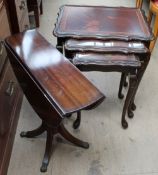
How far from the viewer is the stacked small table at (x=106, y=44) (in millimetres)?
1381

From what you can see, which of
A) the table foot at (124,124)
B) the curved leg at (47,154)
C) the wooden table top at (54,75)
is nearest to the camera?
the wooden table top at (54,75)

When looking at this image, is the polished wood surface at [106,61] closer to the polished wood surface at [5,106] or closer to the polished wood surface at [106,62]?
the polished wood surface at [106,62]

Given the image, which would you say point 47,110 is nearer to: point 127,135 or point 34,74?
point 34,74

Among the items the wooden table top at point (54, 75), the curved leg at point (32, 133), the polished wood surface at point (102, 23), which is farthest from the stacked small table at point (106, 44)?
the curved leg at point (32, 133)

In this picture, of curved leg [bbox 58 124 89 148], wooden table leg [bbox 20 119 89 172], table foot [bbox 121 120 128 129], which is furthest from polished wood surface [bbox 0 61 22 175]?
table foot [bbox 121 120 128 129]

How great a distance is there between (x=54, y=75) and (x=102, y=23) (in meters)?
0.56

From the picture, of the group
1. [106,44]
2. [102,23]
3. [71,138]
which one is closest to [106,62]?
[106,44]

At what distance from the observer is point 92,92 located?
113 cm

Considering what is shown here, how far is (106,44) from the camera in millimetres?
1427

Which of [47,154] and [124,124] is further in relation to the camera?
[124,124]

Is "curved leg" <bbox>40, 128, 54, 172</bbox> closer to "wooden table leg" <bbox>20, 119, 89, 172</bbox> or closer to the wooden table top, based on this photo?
"wooden table leg" <bbox>20, 119, 89, 172</bbox>

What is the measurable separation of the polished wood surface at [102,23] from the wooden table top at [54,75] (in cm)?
17

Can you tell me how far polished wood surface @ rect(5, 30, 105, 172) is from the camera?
1087mm

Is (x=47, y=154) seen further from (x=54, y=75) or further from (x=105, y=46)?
(x=105, y=46)
